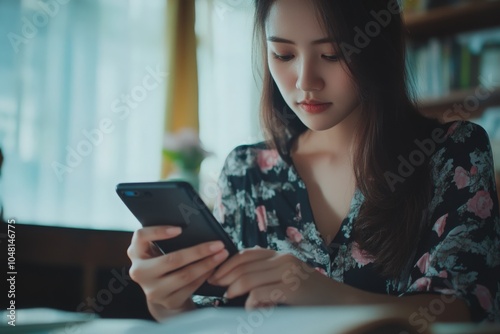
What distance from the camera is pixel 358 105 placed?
1.02 meters

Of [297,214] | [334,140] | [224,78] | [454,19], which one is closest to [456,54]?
[454,19]

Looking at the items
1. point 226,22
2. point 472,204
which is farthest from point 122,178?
point 472,204

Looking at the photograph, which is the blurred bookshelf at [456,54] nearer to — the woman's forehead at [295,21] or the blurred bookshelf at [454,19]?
the blurred bookshelf at [454,19]

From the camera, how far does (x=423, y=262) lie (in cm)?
87

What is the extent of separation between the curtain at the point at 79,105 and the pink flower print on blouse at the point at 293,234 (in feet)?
4.13

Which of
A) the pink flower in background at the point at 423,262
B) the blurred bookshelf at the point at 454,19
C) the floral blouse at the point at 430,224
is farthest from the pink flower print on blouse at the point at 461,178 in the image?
the blurred bookshelf at the point at 454,19

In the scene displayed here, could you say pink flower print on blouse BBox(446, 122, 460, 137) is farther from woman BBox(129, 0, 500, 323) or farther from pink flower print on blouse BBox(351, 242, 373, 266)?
pink flower print on blouse BBox(351, 242, 373, 266)

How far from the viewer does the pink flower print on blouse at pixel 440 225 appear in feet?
2.85

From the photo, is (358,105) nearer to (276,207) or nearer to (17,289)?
(276,207)

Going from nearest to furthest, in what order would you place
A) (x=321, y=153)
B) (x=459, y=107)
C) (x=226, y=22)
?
(x=321, y=153), (x=459, y=107), (x=226, y=22)

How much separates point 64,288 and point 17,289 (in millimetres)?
109

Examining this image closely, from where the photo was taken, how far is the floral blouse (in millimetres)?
788

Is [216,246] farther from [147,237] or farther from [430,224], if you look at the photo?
[430,224]

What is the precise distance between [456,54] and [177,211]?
1.88 m
